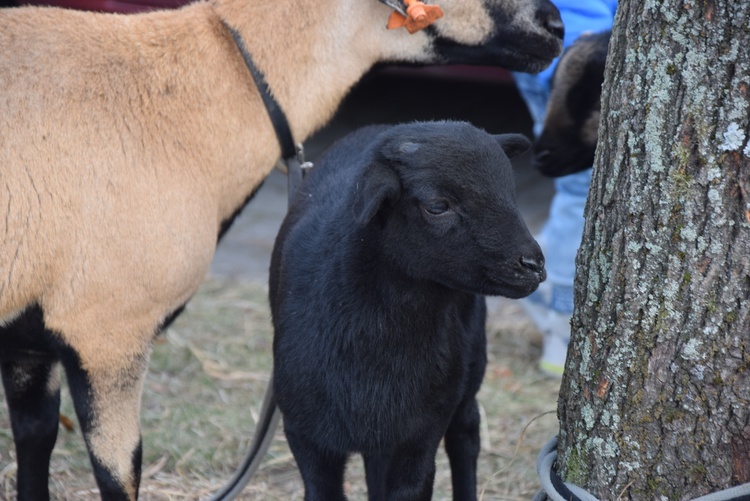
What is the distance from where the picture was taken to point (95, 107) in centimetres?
277

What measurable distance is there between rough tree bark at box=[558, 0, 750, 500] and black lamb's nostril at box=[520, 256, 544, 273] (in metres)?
0.13

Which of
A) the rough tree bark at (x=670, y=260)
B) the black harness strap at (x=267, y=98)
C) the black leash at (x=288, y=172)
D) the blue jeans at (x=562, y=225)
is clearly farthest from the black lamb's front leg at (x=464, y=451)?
the blue jeans at (x=562, y=225)

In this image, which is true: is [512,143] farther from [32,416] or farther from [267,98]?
[32,416]

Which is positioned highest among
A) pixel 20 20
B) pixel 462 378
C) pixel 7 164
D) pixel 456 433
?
pixel 20 20

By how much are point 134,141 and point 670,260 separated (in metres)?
1.56

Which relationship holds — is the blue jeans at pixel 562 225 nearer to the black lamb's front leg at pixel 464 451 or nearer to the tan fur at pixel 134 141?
the tan fur at pixel 134 141

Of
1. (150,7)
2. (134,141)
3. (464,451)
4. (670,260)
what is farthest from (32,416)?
(150,7)

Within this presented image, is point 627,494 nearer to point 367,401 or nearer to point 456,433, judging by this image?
point 367,401

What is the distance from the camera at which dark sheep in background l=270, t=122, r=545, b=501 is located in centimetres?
233

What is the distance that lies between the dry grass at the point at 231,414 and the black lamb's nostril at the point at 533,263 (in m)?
0.75

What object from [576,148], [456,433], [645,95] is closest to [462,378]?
[456,433]

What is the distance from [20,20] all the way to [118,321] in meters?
0.98

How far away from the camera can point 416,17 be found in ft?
9.82

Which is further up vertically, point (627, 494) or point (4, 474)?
point (627, 494)
